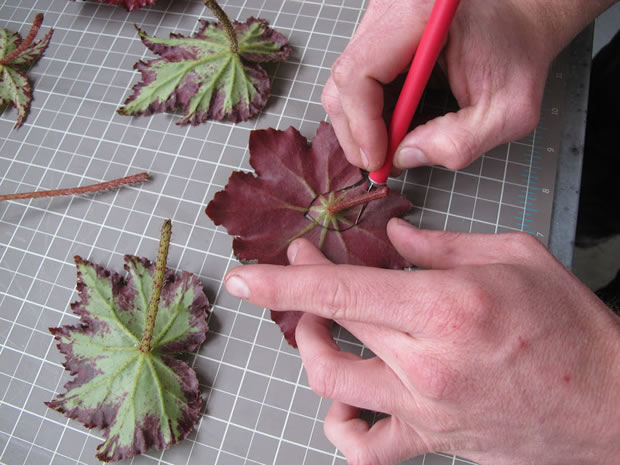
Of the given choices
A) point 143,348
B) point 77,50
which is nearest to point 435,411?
point 143,348

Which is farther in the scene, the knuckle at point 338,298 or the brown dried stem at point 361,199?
the brown dried stem at point 361,199

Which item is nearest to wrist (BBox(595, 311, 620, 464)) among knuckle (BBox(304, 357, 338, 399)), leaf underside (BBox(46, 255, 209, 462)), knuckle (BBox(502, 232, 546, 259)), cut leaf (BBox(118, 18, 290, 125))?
knuckle (BBox(502, 232, 546, 259))

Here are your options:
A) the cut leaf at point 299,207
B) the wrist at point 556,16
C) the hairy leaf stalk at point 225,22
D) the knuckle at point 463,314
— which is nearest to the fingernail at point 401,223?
the cut leaf at point 299,207

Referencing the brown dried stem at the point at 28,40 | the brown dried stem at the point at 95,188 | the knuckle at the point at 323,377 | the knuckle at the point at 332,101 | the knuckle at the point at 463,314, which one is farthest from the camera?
the brown dried stem at the point at 28,40

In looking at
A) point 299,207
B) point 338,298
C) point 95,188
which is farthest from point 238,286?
point 95,188

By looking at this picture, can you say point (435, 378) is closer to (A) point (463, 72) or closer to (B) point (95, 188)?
(A) point (463, 72)

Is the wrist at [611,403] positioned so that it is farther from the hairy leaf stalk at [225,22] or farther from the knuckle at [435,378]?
the hairy leaf stalk at [225,22]

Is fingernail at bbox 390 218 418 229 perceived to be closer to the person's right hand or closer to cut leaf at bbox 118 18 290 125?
the person's right hand
